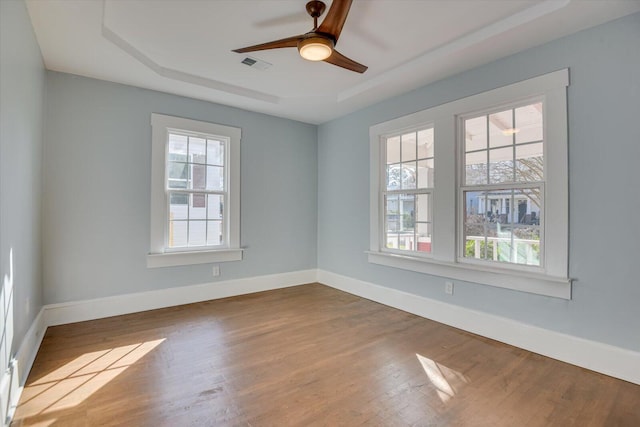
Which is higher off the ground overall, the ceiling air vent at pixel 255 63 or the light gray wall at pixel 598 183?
the ceiling air vent at pixel 255 63

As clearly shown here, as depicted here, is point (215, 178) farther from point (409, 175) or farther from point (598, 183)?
point (598, 183)

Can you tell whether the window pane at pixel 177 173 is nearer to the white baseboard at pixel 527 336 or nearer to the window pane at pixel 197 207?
the window pane at pixel 197 207

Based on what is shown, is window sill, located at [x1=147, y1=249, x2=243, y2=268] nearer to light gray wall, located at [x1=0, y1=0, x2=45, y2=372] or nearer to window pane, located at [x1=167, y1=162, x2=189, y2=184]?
window pane, located at [x1=167, y1=162, x2=189, y2=184]

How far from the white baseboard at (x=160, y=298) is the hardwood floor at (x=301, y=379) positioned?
161 mm

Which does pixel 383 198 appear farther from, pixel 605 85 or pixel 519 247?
pixel 605 85

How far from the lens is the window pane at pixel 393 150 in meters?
3.95

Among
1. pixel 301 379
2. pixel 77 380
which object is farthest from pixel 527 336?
pixel 77 380

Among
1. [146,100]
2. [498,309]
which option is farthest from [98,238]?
[498,309]

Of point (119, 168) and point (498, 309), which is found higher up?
point (119, 168)

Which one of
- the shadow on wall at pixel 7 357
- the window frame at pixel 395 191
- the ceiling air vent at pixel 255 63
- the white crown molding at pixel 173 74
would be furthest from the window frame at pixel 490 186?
the shadow on wall at pixel 7 357

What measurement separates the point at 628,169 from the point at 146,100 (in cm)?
460

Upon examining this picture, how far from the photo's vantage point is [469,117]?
3.19 m

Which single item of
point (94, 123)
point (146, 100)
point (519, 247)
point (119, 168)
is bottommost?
point (519, 247)

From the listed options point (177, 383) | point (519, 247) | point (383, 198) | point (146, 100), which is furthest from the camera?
point (383, 198)
